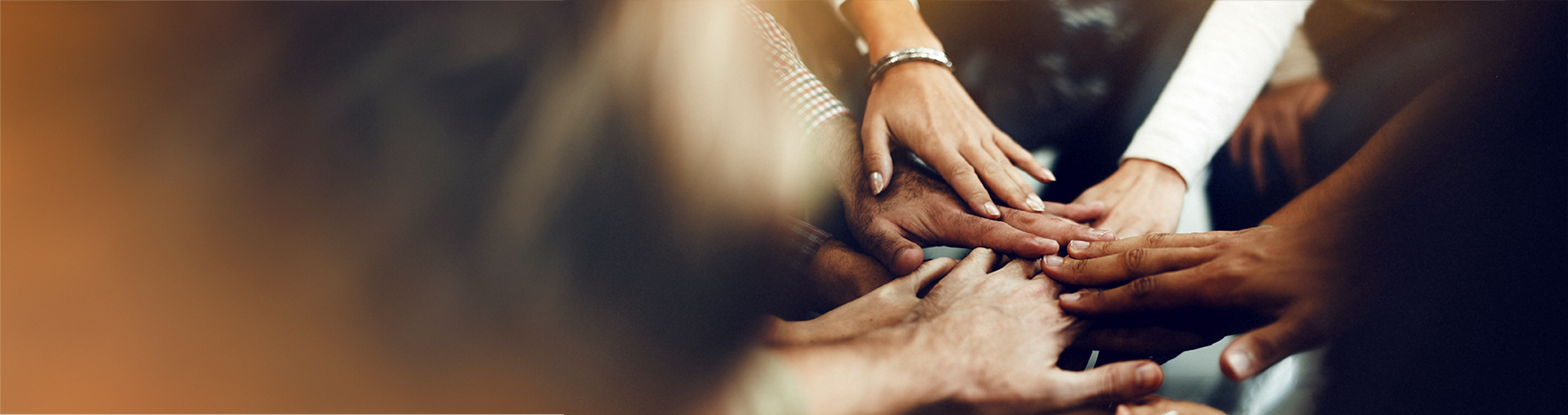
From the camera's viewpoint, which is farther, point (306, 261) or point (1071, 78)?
point (1071, 78)

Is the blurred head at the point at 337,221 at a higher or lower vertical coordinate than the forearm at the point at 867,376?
higher

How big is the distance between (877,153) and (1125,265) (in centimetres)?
25

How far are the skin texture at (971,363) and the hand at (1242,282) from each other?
0.04 metres

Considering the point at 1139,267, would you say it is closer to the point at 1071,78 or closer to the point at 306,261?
the point at 1071,78

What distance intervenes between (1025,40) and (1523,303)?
401 millimetres

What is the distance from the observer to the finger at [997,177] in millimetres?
527

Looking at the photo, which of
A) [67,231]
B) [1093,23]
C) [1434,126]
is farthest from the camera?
[1093,23]

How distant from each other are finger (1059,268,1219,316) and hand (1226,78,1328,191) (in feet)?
0.60

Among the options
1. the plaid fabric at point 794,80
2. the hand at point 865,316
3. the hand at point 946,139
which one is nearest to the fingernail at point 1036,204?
the hand at point 946,139

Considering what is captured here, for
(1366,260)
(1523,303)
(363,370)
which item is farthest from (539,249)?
(1523,303)

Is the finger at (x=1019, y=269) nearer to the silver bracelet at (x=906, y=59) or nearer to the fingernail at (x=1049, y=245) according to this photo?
the fingernail at (x=1049, y=245)

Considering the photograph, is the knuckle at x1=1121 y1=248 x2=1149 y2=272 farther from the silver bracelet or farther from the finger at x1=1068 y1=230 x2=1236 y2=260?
the silver bracelet

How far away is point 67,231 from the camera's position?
0.95ft

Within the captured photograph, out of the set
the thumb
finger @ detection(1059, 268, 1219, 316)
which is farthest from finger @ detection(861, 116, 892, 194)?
finger @ detection(1059, 268, 1219, 316)
